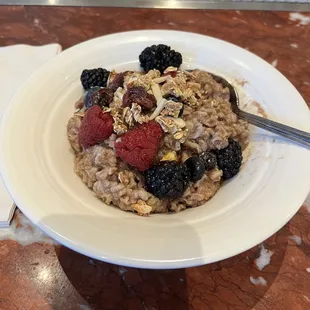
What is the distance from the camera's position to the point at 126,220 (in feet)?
2.64

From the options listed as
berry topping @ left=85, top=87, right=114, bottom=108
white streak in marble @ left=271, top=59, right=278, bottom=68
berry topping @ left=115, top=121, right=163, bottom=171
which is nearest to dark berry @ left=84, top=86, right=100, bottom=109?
berry topping @ left=85, top=87, right=114, bottom=108

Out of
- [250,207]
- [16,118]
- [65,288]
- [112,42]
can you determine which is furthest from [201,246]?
[112,42]

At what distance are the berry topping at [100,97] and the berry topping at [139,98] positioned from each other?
0.05 metres

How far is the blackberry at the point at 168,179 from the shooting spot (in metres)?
0.84

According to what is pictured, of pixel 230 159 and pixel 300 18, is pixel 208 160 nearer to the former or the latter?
pixel 230 159

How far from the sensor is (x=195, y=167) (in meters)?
0.88

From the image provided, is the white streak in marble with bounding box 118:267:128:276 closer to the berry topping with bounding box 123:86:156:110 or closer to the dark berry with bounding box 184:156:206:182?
the dark berry with bounding box 184:156:206:182

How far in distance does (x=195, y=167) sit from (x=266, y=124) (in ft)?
0.75

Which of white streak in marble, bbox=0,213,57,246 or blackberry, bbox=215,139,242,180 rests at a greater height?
blackberry, bbox=215,139,242,180

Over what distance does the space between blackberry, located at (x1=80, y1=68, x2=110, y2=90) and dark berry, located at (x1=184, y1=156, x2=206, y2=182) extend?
1.15ft

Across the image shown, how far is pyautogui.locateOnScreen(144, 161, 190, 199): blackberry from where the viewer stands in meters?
0.84

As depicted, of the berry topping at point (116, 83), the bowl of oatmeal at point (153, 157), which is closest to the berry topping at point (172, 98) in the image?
the bowl of oatmeal at point (153, 157)

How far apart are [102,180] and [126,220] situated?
127 millimetres

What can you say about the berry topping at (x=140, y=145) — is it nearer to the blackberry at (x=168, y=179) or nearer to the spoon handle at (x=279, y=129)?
the blackberry at (x=168, y=179)
